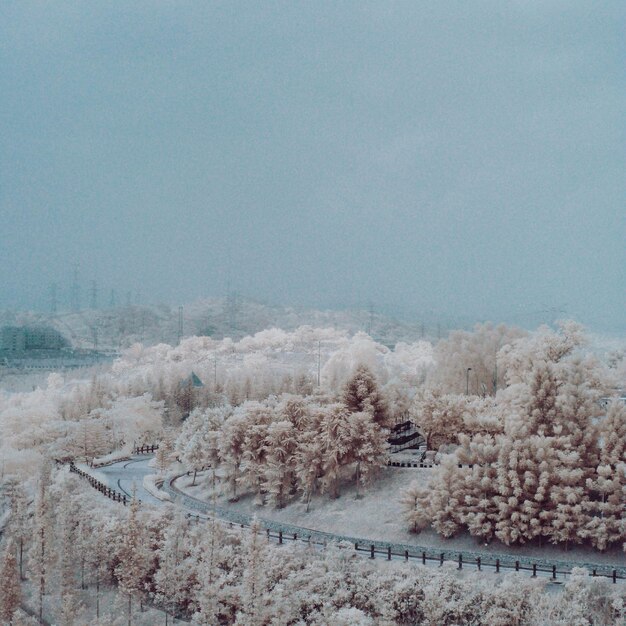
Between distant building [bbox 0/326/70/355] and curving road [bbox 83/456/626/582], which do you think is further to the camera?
distant building [bbox 0/326/70/355]

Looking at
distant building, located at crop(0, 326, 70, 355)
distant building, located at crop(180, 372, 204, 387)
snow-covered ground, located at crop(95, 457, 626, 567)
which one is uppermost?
snow-covered ground, located at crop(95, 457, 626, 567)

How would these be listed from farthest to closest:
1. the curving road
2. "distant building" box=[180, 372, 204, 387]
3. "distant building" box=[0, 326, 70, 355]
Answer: "distant building" box=[0, 326, 70, 355] < "distant building" box=[180, 372, 204, 387] < the curving road

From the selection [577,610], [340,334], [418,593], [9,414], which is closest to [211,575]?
[418,593]

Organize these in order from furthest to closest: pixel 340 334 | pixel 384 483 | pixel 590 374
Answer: pixel 340 334
pixel 384 483
pixel 590 374

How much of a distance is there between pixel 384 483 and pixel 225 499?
1291 cm

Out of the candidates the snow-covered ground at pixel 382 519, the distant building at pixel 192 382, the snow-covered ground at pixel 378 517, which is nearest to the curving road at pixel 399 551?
the snow-covered ground at pixel 378 517

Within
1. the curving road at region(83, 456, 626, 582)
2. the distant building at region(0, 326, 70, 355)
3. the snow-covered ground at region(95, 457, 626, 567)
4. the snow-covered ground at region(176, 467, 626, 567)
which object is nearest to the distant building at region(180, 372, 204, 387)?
the snow-covered ground at region(95, 457, 626, 567)

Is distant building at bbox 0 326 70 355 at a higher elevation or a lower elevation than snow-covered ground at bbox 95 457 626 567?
lower

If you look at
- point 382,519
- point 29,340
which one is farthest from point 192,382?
point 29,340

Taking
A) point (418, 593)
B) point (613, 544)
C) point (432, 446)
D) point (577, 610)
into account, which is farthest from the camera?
point (432, 446)

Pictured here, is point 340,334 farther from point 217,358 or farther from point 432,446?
point 432,446

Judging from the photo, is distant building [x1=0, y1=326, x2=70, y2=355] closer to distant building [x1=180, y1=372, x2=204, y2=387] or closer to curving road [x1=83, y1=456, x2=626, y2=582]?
distant building [x1=180, y1=372, x2=204, y2=387]

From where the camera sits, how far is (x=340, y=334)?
6718 inches

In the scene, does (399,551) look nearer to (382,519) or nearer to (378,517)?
(382,519)
